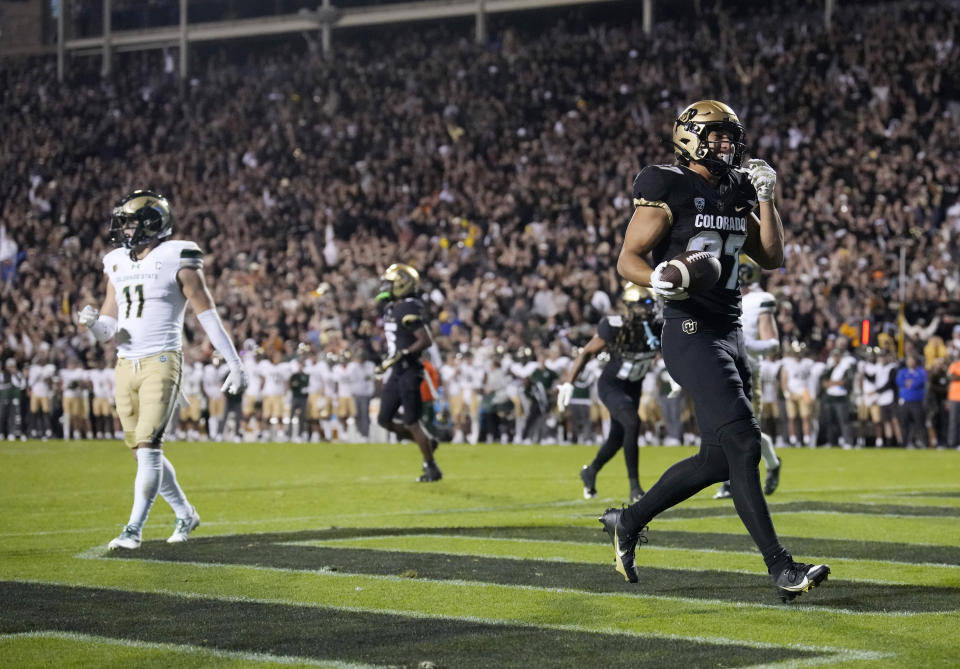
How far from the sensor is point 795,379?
917 inches

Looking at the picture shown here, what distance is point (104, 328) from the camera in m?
9.07

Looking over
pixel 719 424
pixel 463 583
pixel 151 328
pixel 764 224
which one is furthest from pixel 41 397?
pixel 719 424

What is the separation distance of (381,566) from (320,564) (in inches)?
13.3

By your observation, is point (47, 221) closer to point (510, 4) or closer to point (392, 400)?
point (510, 4)

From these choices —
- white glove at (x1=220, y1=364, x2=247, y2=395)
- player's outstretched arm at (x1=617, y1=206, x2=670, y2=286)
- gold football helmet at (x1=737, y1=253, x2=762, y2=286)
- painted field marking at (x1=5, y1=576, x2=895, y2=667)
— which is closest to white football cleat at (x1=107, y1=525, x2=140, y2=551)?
white glove at (x1=220, y1=364, x2=247, y2=395)

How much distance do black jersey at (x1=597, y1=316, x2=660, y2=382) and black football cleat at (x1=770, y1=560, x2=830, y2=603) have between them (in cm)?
596

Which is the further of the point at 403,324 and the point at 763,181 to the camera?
the point at 403,324

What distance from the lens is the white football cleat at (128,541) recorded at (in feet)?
28.6

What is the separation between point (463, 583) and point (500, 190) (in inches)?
983

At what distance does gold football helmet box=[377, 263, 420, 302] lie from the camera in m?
15.4

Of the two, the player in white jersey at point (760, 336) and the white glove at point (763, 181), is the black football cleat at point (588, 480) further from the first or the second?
the white glove at point (763, 181)

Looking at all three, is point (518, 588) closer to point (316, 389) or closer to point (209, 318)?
point (209, 318)

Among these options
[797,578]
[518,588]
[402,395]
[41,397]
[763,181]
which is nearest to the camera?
[797,578]

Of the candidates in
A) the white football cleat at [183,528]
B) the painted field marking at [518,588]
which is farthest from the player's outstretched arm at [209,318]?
the painted field marking at [518,588]
